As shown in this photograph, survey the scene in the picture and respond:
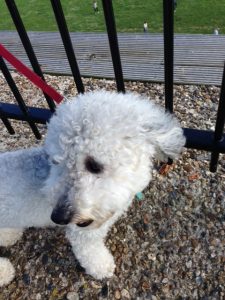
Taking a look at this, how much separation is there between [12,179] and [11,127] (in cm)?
111

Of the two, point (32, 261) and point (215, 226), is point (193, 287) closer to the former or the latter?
point (215, 226)

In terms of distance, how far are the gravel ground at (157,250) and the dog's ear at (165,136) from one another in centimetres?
71

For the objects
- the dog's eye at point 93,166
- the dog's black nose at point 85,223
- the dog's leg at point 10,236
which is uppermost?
the dog's eye at point 93,166

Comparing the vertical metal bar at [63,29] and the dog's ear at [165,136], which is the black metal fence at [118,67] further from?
the dog's ear at [165,136]

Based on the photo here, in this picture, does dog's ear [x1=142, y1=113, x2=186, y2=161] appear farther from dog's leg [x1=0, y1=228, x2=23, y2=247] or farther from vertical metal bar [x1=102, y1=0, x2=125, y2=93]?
dog's leg [x1=0, y1=228, x2=23, y2=247]

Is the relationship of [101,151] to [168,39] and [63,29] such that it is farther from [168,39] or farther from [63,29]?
[63,29]

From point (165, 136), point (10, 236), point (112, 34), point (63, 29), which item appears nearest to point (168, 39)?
point (112, 34)

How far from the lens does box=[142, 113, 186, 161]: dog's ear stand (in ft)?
4.91

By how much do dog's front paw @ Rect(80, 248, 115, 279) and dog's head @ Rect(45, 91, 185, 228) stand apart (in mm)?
505

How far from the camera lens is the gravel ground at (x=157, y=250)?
6.39ft

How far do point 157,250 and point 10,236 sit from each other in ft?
3.17

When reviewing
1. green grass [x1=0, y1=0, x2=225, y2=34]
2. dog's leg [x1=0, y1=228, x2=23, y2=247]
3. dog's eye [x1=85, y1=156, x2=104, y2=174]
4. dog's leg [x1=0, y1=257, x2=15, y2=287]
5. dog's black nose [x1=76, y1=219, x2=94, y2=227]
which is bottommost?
green grass [x1=0, y1=0, x2=225, y2=34]

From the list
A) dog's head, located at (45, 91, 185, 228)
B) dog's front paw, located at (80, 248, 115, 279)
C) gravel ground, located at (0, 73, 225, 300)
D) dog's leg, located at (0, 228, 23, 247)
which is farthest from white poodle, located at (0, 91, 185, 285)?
dog's leg, located at (0, 228, 23, 247)

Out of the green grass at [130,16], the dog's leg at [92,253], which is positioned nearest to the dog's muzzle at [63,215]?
the dog's leg at [92,253]
